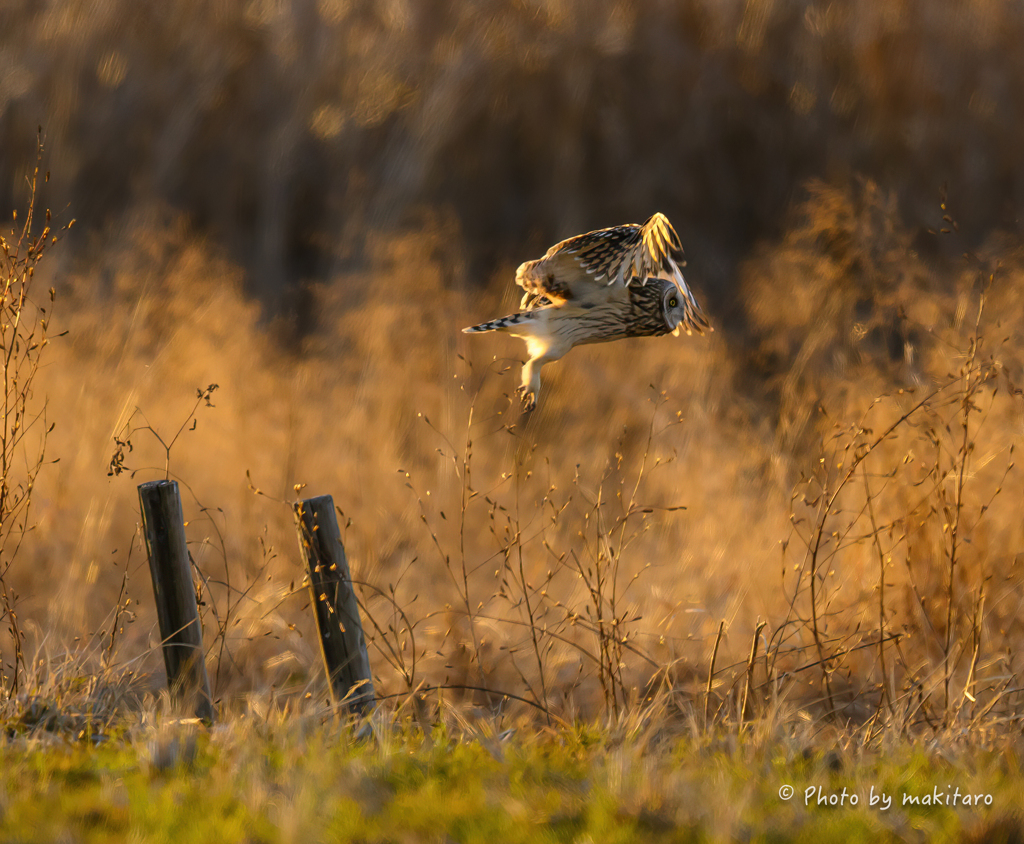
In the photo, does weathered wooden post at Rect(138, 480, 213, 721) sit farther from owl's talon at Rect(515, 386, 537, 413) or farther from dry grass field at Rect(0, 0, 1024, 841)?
owl's talon at Rect(515, 386, 537, 413)

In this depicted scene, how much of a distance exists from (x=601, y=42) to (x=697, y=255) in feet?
9.37

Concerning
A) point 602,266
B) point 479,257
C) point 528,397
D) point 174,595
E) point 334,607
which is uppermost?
point 479,257

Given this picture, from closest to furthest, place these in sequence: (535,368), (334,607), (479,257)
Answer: (535,368)
(334,607)
(479,257)

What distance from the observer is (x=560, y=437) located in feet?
24.8

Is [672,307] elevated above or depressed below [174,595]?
above

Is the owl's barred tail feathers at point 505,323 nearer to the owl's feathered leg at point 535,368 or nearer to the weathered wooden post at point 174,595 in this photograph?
the owl's feathered leg at point 535,368

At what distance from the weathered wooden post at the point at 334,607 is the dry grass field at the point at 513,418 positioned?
147 millimetres

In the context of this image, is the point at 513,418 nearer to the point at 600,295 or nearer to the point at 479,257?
the point at 479,257

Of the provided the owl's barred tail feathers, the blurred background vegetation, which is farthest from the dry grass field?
the owl's barred tail feathers

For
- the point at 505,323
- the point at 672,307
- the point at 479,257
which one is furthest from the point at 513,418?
the point at 505,323

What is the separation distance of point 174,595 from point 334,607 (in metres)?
0.49

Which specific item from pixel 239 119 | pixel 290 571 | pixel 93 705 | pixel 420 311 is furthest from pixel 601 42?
pixel 93 705

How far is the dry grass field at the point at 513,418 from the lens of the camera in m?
2.87

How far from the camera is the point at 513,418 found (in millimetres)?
7734
